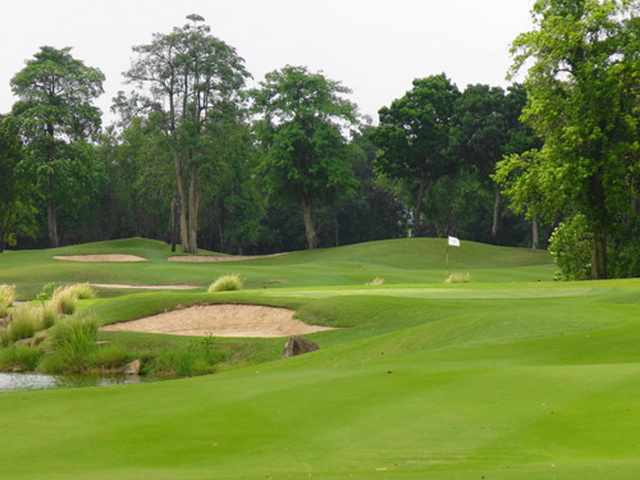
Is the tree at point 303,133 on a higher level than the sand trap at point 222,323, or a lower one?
higher

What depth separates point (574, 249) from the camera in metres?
39.8

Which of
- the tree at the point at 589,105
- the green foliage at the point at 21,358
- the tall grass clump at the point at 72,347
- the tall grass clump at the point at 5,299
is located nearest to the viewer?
the tall grass clump at the point at 72,347

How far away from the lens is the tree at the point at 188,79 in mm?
63188

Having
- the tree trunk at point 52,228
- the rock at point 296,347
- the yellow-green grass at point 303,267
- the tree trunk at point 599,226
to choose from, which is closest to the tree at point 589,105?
the tree trunk at point 599,226

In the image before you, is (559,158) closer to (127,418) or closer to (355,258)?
(355,258)

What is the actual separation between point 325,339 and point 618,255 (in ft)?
72.3

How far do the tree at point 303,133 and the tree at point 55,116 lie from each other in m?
15.4

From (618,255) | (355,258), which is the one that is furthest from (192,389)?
(355,258)

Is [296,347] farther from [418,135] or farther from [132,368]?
[418,135]

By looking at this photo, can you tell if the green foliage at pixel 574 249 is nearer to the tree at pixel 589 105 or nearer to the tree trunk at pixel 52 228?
the tree at pixel 589 105

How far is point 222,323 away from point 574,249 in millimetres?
20547

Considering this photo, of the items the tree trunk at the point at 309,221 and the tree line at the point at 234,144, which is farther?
the tree trunk at the point at 309,221

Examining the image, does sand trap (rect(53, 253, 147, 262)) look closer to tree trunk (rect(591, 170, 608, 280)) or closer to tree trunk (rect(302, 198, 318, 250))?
tree trunk (rect(302, 198, 318, 250))

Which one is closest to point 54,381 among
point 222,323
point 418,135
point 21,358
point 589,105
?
point 21,358
